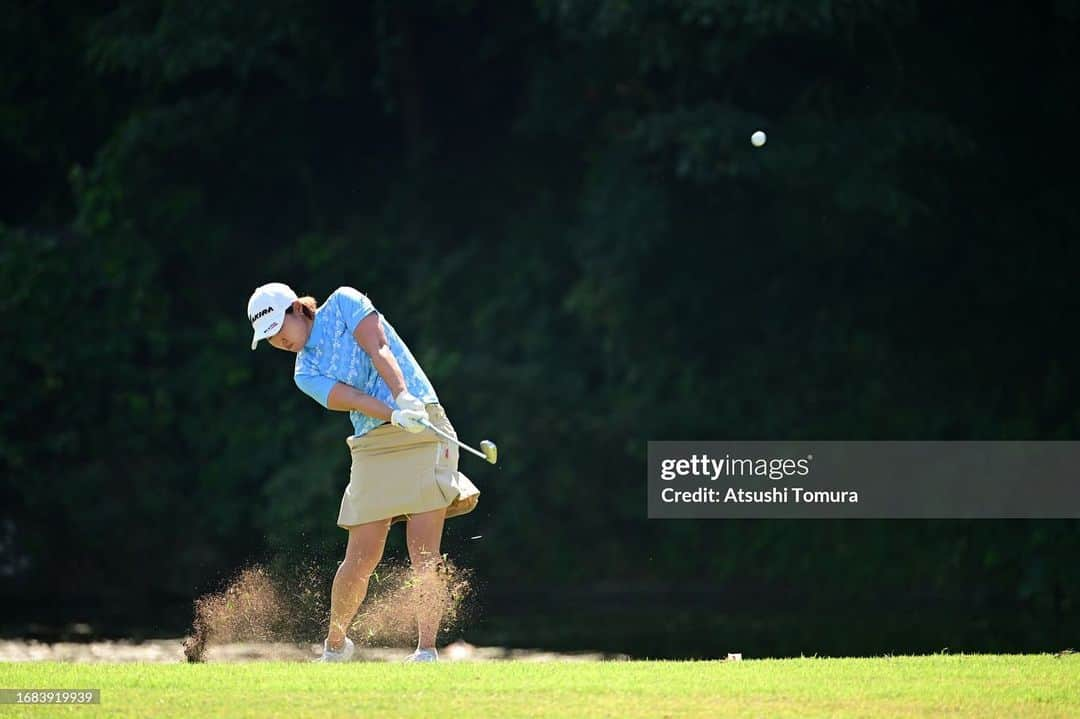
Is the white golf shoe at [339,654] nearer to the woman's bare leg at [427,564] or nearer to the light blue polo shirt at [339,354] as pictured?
the woman's bare leg at [427,564]

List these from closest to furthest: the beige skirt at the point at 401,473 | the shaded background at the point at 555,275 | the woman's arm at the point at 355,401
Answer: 1. the woman's arm at the point at 355,401
2. the beige skirt at the point at 401,473
3. the shaded background at the point at 555,275

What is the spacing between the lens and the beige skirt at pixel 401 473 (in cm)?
872

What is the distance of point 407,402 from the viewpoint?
8.42m

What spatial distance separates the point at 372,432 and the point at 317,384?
16.1 inches

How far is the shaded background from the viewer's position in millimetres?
18891

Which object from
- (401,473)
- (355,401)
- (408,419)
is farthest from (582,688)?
(355,401)

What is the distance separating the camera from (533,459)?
2066 centimetres

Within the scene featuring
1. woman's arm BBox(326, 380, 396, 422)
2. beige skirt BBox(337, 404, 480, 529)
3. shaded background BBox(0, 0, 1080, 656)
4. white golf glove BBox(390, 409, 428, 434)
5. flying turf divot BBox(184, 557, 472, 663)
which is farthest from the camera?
shaded background BBox(0, 0, 1080, 656)

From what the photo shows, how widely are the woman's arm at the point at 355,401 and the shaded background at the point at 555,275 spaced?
296 inches

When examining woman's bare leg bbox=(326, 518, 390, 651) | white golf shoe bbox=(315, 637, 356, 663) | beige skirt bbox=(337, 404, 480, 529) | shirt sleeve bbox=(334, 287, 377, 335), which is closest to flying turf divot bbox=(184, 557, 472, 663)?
white golf shoe bbox=(315, 637, 356, 663)

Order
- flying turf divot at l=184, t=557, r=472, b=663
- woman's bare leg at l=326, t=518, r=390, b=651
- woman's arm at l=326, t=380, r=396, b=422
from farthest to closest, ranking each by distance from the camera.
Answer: flying turf divot at l=184, t=557, r=472, b=663, woman's bare leg at l=326, t=518, r=390, b=651, woman's arm at l=326, t=380, r=396, b=422

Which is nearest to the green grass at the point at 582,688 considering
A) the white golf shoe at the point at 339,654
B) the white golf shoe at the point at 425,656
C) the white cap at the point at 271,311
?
the white golf shoe at the point at 425,656

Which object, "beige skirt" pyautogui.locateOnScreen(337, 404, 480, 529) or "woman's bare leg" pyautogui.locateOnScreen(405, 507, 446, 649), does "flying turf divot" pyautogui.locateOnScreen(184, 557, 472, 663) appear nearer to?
"woman's bare leg" pyautogui.locateOnScreen(405, 507, 446, 649)

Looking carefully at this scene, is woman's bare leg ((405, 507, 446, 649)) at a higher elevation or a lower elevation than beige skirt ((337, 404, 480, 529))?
lower
